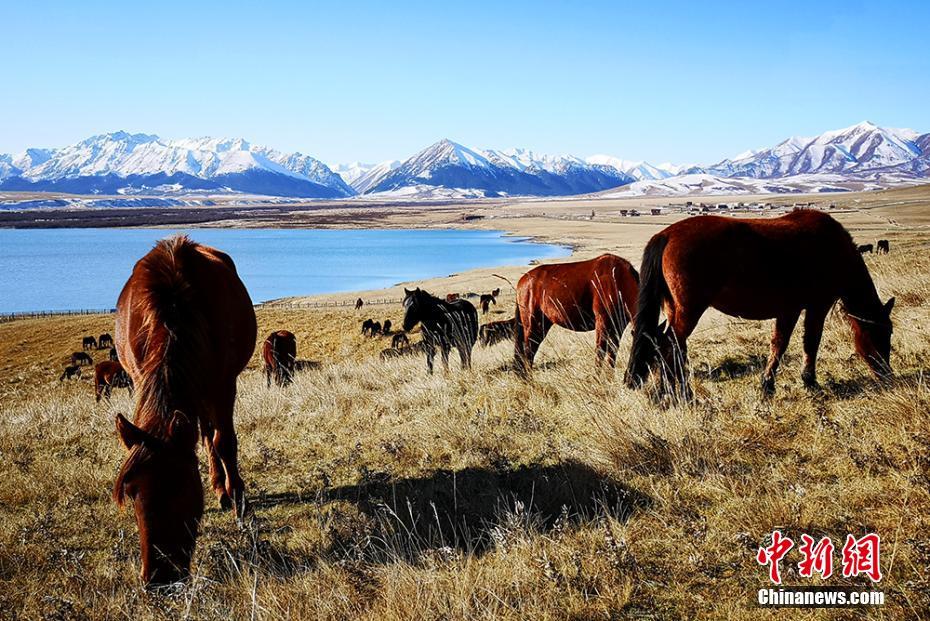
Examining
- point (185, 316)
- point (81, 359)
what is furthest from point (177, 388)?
point (81, 359)

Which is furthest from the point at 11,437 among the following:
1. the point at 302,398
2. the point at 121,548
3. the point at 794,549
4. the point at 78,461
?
the point at 794,549

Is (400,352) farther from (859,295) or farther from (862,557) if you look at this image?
(862,557)

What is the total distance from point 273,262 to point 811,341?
8297 cm

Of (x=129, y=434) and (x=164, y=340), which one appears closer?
(x=129, y=434)

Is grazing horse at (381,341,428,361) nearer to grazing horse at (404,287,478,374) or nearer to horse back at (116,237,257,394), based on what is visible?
grazing horse at (404,287,478,374)

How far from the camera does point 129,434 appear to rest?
2961mm

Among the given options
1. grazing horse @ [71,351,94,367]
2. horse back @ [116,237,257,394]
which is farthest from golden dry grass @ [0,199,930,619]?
grazing horse @ [71,351,94,367]

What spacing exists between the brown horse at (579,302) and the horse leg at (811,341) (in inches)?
81.3

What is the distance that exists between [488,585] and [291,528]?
1904 mm

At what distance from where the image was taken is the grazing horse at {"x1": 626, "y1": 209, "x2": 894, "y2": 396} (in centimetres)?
494

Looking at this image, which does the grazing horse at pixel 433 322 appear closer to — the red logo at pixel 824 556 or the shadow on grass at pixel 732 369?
the shadow on grass at pixel 732 369

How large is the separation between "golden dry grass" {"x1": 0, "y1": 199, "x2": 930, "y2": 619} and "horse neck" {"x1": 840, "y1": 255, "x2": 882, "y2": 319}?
0.58 metres

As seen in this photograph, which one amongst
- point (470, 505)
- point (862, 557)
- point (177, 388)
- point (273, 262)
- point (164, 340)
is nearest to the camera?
point (862, 557)

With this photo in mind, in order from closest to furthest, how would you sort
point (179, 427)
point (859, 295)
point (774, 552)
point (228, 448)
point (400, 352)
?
1. point (774, 552)
2. point (179, 427)
3. point (228, 448)
4. point (859, 295)
5. point (400, 352)
